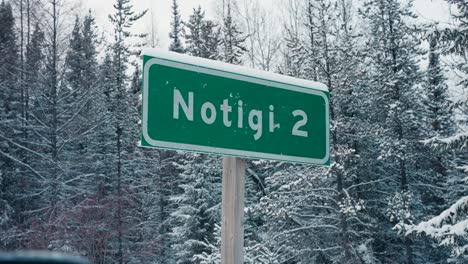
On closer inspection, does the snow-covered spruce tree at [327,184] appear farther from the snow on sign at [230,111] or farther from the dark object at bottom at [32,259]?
the dark object at bottom at [32,259]

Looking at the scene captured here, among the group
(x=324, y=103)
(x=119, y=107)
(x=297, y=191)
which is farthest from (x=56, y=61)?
(x=324, y=103)

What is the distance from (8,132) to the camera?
85.5 feet

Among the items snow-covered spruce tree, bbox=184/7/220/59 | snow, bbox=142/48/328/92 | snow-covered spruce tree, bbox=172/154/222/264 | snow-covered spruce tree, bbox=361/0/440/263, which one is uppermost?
snow-covered spruce tree, bbox=184/7/220/59

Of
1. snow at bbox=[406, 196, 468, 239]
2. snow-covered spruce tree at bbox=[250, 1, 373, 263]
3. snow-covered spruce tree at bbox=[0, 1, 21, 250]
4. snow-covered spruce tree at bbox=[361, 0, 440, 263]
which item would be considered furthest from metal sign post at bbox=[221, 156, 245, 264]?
snow-covered spruce tree at bbox=[0, 1, 21, 250]

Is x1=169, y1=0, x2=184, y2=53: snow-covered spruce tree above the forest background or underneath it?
above

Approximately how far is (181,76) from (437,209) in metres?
22.2

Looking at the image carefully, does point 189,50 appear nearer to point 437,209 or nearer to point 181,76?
point 437,209

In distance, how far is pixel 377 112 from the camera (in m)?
19.3

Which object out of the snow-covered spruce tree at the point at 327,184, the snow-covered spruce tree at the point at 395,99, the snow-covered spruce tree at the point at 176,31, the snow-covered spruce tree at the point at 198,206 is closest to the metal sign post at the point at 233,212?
the snow-covered spruce tree at the point at 327,184

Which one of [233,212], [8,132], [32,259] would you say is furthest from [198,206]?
[32,259]

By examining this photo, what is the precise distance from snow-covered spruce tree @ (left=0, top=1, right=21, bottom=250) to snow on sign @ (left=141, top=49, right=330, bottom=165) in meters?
20.6

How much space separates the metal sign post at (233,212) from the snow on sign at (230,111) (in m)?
0.11

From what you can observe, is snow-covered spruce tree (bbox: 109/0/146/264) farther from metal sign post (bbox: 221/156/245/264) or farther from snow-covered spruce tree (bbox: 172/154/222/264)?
metal sign post (bbox: 221/156/245/264)

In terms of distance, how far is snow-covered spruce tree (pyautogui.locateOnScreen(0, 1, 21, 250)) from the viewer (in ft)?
75.7
